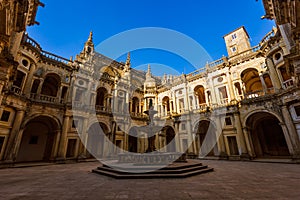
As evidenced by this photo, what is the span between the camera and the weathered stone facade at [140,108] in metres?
14.0

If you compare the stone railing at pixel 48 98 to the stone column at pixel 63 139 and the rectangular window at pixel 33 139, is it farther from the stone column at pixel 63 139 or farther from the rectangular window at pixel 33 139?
the rectangular window at pixel 33 139

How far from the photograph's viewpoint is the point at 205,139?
22.4 meters

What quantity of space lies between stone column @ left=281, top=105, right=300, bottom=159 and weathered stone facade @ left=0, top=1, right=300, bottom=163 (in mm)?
72

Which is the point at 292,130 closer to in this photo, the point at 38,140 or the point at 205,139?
the point at 205,139

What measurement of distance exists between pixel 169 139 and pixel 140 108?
7814mm

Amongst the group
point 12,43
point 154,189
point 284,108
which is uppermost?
point 12,43

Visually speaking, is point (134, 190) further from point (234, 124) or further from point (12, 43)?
point (234, 124)

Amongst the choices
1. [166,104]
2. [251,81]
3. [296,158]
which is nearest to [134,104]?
[166,104]

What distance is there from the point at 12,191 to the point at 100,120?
1499 centimetres

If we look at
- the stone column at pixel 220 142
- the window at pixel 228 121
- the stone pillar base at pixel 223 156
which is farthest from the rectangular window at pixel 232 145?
the window at pixel 228 121

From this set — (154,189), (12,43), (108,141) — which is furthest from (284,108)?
(12,43)

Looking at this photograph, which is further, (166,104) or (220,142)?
(166,104)

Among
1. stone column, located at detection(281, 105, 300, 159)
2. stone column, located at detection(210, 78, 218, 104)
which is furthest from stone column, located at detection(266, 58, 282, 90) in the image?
stone column, located at detection(210, 78, 218, 104)

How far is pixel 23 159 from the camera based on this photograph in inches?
684
